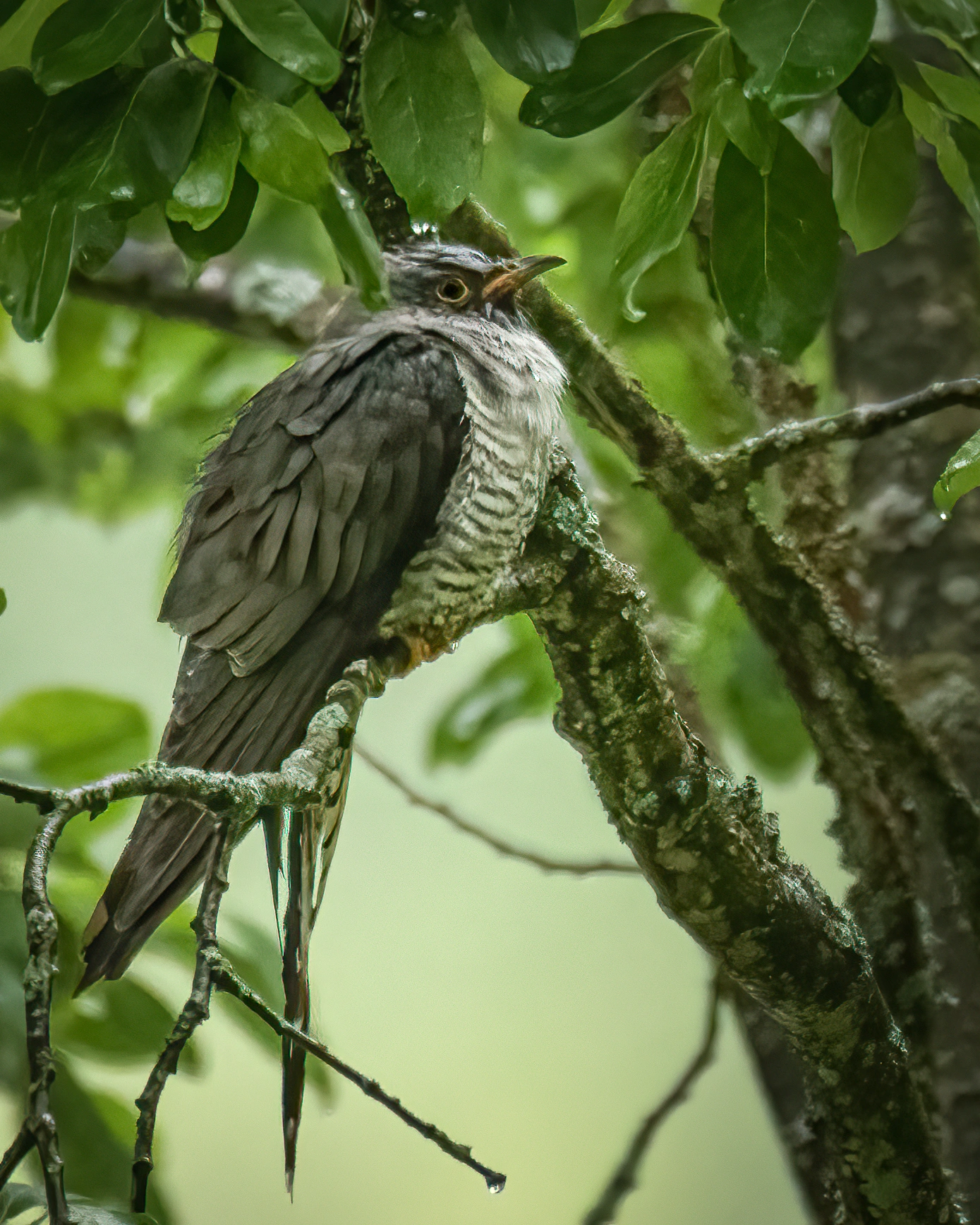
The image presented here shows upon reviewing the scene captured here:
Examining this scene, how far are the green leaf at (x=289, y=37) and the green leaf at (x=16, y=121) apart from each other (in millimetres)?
97

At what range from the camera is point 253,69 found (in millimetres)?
387

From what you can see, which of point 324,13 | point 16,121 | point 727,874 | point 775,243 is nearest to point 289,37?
point 324,13

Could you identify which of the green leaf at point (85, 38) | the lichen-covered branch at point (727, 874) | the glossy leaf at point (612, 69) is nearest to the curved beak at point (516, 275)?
the lichen-covered branch at point (727, 874)

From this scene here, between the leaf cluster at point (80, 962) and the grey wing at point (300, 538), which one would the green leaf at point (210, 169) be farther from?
the leaf cluster at point (80, 962)

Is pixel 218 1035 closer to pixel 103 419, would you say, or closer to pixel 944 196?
pixel 103 419

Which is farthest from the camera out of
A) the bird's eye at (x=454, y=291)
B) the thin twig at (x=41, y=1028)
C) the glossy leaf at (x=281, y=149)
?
the bird's eye at (x=454, y=291)

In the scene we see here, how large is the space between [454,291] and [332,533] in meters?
0.20

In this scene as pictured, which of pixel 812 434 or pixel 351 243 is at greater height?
pixel 812 434

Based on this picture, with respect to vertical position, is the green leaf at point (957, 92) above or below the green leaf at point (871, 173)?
below

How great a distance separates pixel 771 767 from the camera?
0.80 meters

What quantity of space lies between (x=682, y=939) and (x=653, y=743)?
240 millimetres

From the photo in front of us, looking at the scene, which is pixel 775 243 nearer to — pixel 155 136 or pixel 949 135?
pixel 949 135

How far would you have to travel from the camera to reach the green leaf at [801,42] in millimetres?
359

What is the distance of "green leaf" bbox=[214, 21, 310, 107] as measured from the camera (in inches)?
15.2
